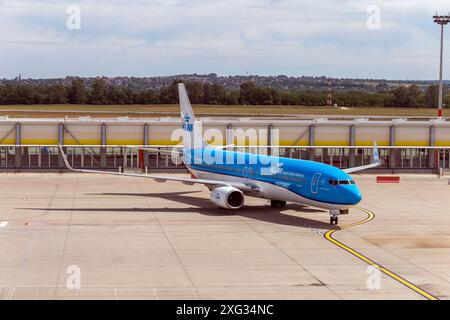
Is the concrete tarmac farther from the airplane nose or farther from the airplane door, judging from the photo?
the airplane door

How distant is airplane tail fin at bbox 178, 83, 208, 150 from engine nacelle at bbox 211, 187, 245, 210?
10.1 meters

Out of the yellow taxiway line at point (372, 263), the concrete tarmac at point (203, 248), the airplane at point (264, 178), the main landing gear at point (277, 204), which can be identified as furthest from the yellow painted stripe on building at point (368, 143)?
the yellow taxiway line at point (372, 263)

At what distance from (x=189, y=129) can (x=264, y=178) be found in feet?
40.9

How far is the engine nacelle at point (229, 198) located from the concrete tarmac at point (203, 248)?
73cm

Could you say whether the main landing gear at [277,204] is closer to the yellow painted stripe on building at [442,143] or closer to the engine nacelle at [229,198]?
the engine nacelle at [229,198]

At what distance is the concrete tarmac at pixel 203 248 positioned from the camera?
32.2 metres

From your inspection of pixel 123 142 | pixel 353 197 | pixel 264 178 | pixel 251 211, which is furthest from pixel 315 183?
pixel 123 142

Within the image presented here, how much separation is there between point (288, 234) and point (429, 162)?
4676 cm

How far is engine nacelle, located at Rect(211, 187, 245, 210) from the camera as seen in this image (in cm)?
5384

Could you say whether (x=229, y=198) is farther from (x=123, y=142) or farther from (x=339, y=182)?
(x=123, y=142)

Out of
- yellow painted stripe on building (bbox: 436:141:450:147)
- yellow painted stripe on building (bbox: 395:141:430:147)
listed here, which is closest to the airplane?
yellow painted stripe on building (bbox: 395:141:430:147)

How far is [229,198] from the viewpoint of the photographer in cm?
5400

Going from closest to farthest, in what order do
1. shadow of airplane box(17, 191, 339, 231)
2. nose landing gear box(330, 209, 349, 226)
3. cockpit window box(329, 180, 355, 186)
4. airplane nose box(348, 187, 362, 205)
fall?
airplane nose box(348, 187, 362, 205), cockpit window box(329, 180, 355, 186), nose landing gear box(330, 209, 349, 226), shadow of airplane box(17, 191, 339, 231)
